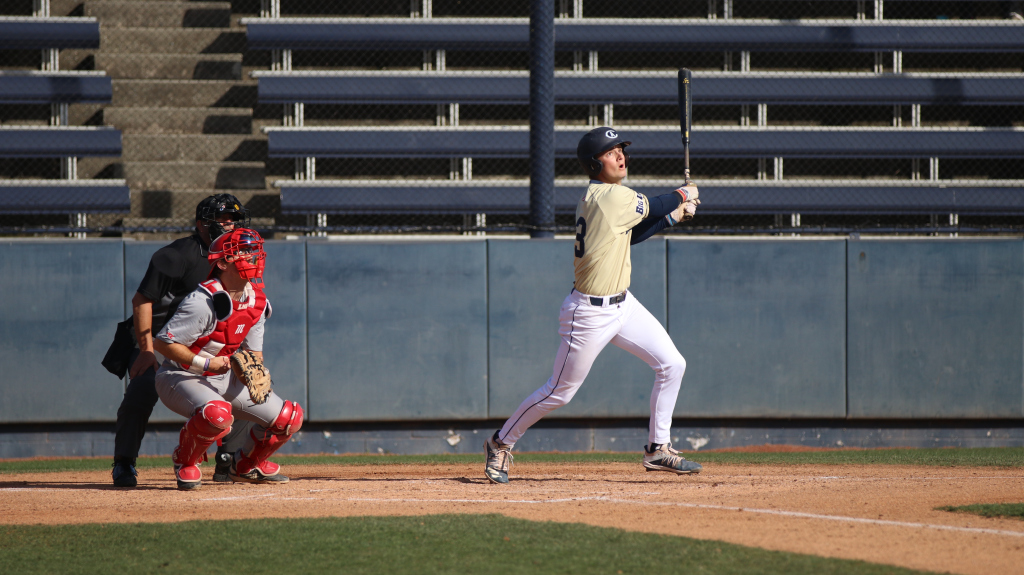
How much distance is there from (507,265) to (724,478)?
294 centimetres

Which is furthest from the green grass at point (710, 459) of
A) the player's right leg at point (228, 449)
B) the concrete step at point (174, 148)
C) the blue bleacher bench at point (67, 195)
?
the concrete step at point (174, 148)

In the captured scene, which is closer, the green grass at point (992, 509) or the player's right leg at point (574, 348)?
the green grass at point (992, 509)

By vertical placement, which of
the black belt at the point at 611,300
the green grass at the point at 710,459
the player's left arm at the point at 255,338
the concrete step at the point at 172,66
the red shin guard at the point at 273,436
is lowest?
the green grass at the point at 710,459

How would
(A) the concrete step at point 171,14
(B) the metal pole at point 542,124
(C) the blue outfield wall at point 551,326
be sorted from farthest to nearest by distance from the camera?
(A) the concrete step at point 171,14 → (B) the metal pole at point 542,124 → (C) the blue outfield wall at point 551,326

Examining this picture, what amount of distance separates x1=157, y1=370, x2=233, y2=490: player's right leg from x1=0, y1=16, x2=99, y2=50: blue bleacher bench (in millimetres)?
8376

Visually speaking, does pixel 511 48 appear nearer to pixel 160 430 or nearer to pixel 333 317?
pixel 333 317

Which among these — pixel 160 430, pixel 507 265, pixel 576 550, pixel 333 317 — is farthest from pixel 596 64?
pixel 576 550

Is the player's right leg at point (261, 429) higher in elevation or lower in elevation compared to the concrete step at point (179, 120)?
lower

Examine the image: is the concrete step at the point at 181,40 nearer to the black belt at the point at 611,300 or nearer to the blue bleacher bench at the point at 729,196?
the blue bleacher bench at the point at 729,196

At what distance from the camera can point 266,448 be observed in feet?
15.6

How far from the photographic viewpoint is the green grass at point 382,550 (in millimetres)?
3033

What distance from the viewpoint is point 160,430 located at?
24.3 feet

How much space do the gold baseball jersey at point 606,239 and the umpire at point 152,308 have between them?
71.0 inches

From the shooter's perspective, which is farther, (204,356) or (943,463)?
(943,463)
